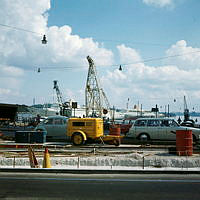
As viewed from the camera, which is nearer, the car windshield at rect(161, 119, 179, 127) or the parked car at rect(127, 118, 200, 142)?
the parked car at rect(127, 118, 200, 142)

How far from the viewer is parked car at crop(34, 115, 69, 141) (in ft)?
67.1

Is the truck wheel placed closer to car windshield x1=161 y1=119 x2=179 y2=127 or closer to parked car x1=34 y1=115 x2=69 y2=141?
parked car x1=34 y1=115 x2=69 y2=141

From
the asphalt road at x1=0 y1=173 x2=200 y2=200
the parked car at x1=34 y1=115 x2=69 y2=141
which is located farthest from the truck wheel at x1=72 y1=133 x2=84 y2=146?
the asphalt road at x1=0 y1=173 x2=200 y2=200

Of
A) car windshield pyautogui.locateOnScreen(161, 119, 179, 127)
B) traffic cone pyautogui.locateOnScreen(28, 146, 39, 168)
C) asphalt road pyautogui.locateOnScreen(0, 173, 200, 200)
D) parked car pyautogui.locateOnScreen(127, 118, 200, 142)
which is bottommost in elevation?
asphalt road pyautogui.locateOnScreen(0, 173, 200, 200)

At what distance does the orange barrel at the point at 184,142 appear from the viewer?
13297mm

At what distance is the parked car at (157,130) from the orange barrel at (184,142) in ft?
16.5

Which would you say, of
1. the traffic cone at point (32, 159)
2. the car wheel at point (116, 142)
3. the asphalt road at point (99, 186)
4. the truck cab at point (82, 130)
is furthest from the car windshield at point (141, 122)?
the traffic cone at point (32, 159)

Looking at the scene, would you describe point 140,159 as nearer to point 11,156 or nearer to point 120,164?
point 120,164

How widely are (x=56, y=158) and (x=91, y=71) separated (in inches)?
3080

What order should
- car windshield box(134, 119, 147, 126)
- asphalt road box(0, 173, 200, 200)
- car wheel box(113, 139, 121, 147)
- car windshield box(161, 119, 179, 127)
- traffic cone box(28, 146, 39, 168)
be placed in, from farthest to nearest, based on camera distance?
car windshield box(134, 119, 147, 126), car windshield box(161, 119, 179, 127), car wheel box(113, 139, 121, 147), traffic cone box(28, 146, 39, 168), asphalt road box(0, 173, 200, 200)

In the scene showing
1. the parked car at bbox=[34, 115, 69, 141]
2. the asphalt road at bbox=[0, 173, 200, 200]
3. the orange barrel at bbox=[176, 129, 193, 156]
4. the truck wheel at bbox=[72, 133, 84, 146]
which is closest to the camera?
the asphalt road at bbox=[0, 173, 200, 200]

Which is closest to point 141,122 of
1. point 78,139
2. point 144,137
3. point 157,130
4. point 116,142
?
point 144,137

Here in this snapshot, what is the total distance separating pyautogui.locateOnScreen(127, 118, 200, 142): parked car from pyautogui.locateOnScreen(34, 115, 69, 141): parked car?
525 cm

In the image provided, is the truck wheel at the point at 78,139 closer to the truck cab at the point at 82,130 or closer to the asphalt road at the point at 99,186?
the truck cab at the point at 82,130
